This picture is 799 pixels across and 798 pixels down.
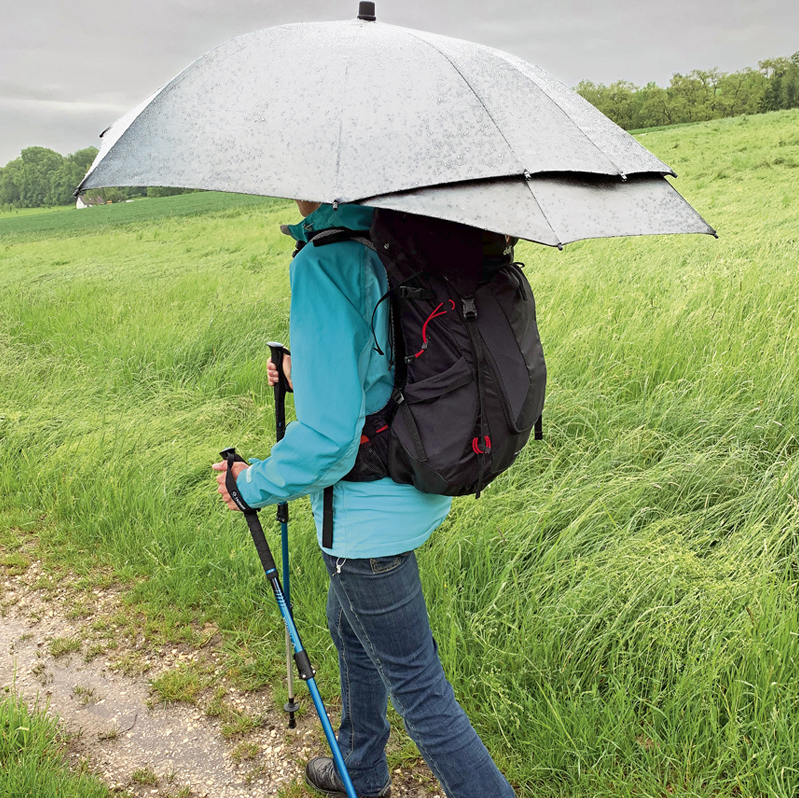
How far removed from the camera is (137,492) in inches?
163

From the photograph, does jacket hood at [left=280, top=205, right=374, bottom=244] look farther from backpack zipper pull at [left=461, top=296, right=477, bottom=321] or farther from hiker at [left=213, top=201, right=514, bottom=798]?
backpack zipper pull at [left=461, top=296, right=477, bottom=321]

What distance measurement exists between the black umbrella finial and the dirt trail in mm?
2508

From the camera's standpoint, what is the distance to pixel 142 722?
2.79 metres

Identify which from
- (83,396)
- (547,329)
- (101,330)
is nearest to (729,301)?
(547,329)

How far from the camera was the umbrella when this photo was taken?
1.37 meters

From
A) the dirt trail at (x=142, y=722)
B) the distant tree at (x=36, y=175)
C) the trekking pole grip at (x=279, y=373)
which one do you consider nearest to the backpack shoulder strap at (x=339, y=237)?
the trekking pole grip at (x=279, y=373)

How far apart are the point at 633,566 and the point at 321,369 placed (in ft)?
5.65

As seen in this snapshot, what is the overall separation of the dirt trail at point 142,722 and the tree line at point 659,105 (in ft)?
211

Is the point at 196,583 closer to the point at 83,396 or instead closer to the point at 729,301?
the point at 83,396

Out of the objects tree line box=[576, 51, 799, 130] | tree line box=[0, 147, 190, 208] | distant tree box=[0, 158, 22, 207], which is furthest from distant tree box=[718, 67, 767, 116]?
distant tree box=[0, 158, 22, 207]

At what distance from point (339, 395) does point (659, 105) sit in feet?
253

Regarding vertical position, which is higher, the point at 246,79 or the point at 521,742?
the point at 246,79

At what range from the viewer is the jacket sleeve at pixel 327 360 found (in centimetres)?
148

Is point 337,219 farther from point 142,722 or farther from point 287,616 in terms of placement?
point 142,722
